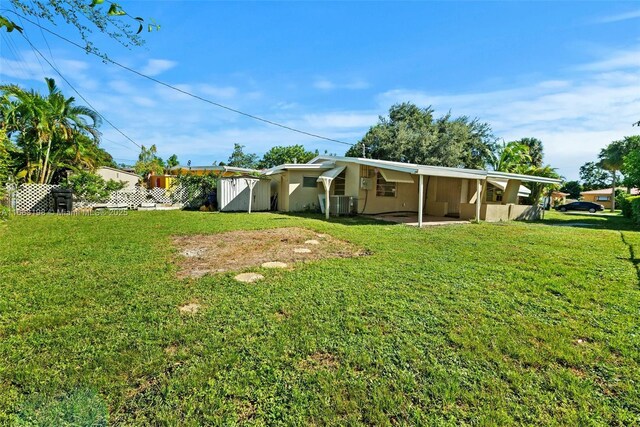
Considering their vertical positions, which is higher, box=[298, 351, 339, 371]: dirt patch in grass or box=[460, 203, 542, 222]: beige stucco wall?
box=[460, 203, 542, 222]: beige stucco wall

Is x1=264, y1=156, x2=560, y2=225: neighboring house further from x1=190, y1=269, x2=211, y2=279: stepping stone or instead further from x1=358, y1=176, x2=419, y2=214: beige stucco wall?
x1=190, y1=269, x2=211, y2=279: stepping stone

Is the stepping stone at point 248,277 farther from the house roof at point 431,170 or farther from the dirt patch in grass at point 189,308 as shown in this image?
the house roof at point 431,170

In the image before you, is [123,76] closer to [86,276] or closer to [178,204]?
[178,204]

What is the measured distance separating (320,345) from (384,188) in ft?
46.7

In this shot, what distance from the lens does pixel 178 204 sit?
19.3m

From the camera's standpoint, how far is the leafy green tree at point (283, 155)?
51.1 metres

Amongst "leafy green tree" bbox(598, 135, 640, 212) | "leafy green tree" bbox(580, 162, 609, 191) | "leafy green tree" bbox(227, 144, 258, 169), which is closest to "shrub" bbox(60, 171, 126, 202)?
"leafy green tree" bbox(227, 144, 258, 169)

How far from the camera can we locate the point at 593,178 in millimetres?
62781

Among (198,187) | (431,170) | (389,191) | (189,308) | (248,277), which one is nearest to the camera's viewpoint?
(189,308)

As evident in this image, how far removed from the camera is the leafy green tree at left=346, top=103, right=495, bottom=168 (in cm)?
3070

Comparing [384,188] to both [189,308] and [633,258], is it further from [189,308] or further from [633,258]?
[189,308]

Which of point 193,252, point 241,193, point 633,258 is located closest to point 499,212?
point 633,258

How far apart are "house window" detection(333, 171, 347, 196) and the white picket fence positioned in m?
9.19

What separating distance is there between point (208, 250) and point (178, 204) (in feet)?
44.7
